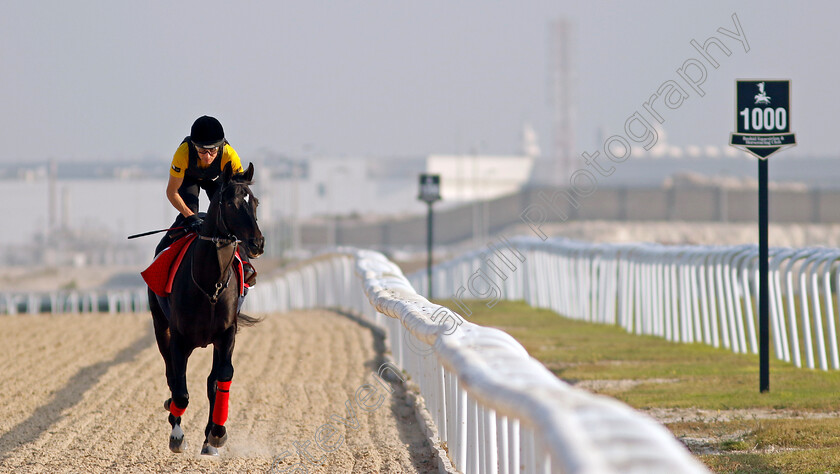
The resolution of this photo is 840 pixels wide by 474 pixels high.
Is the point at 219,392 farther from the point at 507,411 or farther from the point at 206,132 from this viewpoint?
the point at 507,411

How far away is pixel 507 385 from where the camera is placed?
3535 mm

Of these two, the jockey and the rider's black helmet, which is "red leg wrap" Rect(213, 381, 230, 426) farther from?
the rider's black helmet

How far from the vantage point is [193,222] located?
7.01m

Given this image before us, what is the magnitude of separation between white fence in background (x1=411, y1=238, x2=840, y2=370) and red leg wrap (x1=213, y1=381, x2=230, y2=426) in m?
6.01

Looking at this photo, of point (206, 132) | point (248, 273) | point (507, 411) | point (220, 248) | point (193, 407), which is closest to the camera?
point (507, 411)

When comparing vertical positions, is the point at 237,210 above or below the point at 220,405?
above

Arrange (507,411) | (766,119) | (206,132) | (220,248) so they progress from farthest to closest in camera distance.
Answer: (766,119)
(206,132)
(220,248)
(507,411)

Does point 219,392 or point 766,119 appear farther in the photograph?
point 766,119

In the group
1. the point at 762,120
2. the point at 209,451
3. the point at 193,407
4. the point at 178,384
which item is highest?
the point at 762,120

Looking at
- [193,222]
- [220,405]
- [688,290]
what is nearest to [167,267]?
[193,222]

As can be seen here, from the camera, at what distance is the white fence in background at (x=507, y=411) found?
2605 mm

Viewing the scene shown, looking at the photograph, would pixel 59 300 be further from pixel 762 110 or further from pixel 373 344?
pixel 762 110

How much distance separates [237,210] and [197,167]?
853mm

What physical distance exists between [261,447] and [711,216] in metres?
84.2
